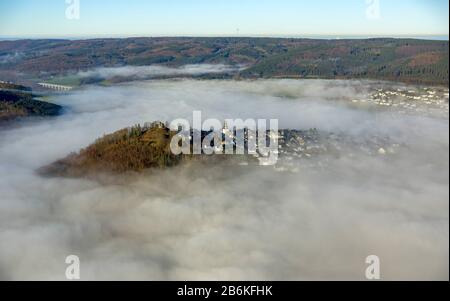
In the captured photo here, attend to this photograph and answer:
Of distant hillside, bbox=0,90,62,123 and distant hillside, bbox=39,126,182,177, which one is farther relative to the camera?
distant hillside, bbox=0,90,62,123

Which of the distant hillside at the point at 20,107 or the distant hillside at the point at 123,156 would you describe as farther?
the distant hillside at the point at 20,107

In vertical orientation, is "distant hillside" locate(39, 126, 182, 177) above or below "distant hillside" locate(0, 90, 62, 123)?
below

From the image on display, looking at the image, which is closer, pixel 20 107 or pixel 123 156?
pixel 123 156

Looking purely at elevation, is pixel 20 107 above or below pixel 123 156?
above

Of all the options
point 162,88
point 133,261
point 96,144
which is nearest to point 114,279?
point 133,261

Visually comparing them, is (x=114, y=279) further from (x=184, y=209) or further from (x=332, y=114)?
(x=332, y=114)

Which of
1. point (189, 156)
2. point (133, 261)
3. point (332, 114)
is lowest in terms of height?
point (133, 261)

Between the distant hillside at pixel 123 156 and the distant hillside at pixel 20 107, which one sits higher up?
the distant hillside at pixel 20 107

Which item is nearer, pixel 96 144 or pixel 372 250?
pixel 372 250
